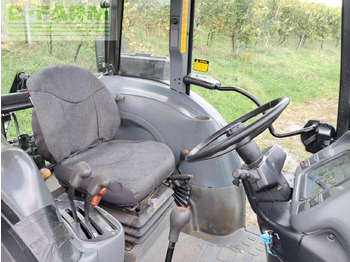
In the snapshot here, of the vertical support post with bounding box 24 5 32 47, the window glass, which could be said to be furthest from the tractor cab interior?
the window glass

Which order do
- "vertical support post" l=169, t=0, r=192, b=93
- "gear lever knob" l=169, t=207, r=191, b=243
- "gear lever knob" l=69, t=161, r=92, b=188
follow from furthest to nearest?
"vertical support post" l=169, t=0, r=192, b=93 < "gear lever knob" l=169, t=207, r=191, b=243 < "gear lever knob" l=69, t=161, r=92, b=188

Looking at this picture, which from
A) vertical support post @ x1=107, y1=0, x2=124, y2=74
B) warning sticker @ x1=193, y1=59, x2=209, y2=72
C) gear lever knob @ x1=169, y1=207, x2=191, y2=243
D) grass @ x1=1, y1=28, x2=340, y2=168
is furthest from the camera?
vertical support post @ x1=107, y1=0, x2=124, y2=74

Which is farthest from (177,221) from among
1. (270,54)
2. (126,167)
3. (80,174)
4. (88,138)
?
(270,54)

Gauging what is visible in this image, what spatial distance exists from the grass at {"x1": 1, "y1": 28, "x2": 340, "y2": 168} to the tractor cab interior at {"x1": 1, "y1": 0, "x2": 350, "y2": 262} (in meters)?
0.09

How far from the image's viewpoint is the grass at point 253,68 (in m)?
1.69

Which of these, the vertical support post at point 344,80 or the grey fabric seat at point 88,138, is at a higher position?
the vertical support post at point 344,80

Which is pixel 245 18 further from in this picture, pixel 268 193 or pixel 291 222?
pixel 291 222

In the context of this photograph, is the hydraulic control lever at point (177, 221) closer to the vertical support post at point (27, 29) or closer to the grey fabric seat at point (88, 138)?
the grey fabric seat at point (88, 138)

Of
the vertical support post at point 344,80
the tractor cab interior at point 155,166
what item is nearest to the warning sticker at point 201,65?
the tractor cab interior at point 155,166

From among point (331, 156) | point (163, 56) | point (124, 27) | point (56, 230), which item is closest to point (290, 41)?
point (163, 56)

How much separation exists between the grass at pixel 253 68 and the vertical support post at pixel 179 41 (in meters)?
0.11

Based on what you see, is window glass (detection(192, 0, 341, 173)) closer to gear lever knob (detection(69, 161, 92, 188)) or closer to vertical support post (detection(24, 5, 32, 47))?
vertical support post (detection(24, 5, 32, 47))

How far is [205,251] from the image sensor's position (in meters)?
1.60

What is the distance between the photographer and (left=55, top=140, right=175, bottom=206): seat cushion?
145 centimetres
